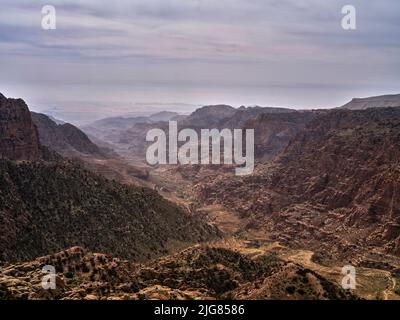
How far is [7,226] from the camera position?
80688 mm

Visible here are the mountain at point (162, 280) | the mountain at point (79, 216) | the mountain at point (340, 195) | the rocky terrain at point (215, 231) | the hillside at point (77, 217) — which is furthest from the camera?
the mountain at point (340, 195)

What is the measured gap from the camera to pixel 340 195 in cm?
13562

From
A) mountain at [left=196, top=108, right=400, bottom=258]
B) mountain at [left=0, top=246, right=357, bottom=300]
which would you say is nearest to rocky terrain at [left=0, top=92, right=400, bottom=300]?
mountain at [left=0, top=246, right=357, bottom=300]

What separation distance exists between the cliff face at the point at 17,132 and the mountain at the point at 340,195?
65.5m

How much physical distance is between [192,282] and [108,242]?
33.2 m

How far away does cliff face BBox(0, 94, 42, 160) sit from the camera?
124m

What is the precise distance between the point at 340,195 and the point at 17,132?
84724mm

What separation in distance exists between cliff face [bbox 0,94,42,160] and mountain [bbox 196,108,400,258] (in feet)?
215

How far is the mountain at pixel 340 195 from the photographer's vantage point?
11325 centimetres

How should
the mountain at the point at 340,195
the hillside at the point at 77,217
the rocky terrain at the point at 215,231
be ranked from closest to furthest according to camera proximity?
the rocky terrain at the point at 215,231 → the hillside at the point at 77,217 → the mountain at the point at 340,195

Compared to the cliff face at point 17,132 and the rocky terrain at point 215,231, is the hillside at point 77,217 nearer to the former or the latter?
the rocky terrain at point 215,231

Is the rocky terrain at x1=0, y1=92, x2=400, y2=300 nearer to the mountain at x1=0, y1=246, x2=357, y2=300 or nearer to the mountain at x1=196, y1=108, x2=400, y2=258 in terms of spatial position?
the mountain at x1=0, y1=246, x2=357, y2=300

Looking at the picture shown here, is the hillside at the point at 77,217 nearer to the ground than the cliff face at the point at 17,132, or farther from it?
nearer to the ground

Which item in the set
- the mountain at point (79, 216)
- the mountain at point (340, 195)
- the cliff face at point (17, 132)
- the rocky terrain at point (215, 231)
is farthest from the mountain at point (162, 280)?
the cliff face at point (17, 132)
